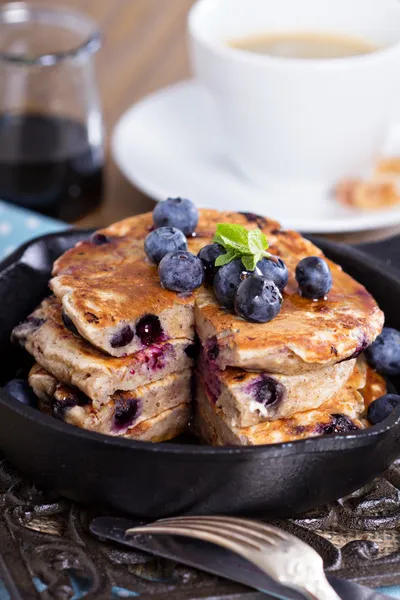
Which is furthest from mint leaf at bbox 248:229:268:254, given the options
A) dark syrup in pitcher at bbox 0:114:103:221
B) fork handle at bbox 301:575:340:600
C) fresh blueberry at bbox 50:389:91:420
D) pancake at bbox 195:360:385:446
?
dark syrup in pitcher at bbox 0:114:103:221

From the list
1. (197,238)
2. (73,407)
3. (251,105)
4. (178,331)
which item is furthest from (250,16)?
(73,407)

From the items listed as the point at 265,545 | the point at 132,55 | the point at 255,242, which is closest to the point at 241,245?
the point at 255,242

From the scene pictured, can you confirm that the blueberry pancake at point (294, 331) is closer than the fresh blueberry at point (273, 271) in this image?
Yes

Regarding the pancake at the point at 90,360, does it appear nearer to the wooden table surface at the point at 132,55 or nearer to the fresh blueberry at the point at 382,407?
the fresh blueberry at the point at 382,407

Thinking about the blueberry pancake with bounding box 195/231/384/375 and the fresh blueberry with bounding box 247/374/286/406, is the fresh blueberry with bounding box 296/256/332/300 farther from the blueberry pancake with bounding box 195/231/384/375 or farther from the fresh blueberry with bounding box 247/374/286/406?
the fresh blueberry with bounding box 247/374/286/406

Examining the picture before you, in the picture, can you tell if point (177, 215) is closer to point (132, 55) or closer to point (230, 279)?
point (230, 279)

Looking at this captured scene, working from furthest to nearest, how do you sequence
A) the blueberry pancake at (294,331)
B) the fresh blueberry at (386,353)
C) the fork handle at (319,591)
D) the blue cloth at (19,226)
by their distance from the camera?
the blue cloth at (19,226)
the fresh blueberry at (386,353)
the blueberry pancake at (294,331)
the fork handle at (319,591)

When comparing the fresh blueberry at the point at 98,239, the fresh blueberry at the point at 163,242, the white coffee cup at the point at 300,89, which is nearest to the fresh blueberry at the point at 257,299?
the fresh blueberry at the point at 163,242
